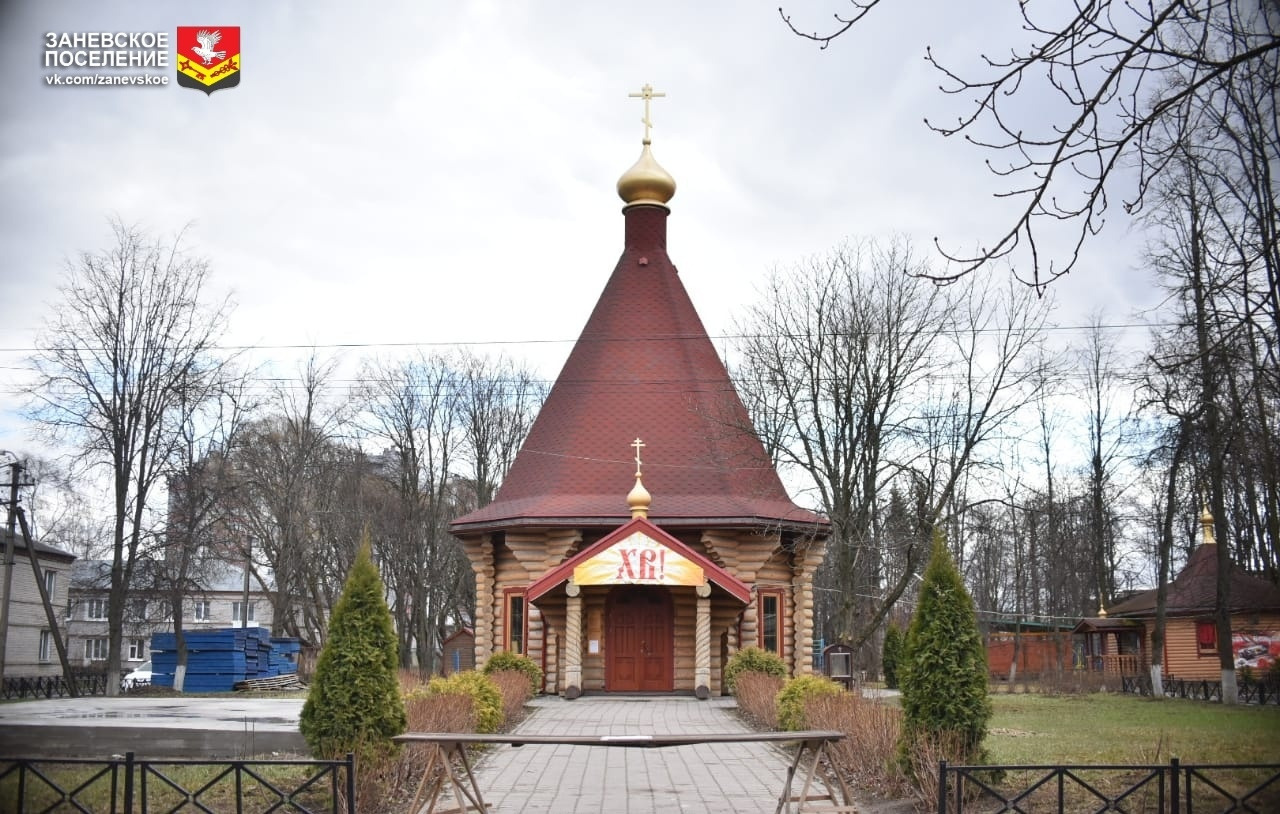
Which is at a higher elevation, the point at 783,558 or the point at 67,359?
the point at 67,359

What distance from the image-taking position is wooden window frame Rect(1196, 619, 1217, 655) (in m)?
37.5

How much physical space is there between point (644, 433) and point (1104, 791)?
17.4m

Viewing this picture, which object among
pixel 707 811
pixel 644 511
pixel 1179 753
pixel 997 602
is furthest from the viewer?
pixel 997 602

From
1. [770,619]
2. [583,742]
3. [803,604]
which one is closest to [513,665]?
[770,619]

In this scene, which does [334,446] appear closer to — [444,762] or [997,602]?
[997,602]

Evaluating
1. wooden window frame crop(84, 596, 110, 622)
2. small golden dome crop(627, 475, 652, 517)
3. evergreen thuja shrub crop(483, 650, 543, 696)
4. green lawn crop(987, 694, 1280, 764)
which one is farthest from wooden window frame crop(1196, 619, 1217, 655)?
wooden window frame crop(84, 596, 110, 622)

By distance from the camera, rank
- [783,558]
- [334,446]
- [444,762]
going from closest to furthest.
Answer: [444,762] < [783,558] < [334,446]

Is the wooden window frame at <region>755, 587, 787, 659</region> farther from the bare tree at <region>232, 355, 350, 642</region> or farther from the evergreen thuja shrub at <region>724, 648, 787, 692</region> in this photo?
Result: the bare tree at <region>232, 355, 350, 642</region>

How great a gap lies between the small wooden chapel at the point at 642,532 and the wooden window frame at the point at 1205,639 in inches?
713

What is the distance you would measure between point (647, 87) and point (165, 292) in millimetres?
13576

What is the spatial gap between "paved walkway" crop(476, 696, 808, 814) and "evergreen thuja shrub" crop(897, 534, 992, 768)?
5.15 feet

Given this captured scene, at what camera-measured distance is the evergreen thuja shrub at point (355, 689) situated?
10.3 m

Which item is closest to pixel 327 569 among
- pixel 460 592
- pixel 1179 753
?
pixel 460 592

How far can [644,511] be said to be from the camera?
2438cm
